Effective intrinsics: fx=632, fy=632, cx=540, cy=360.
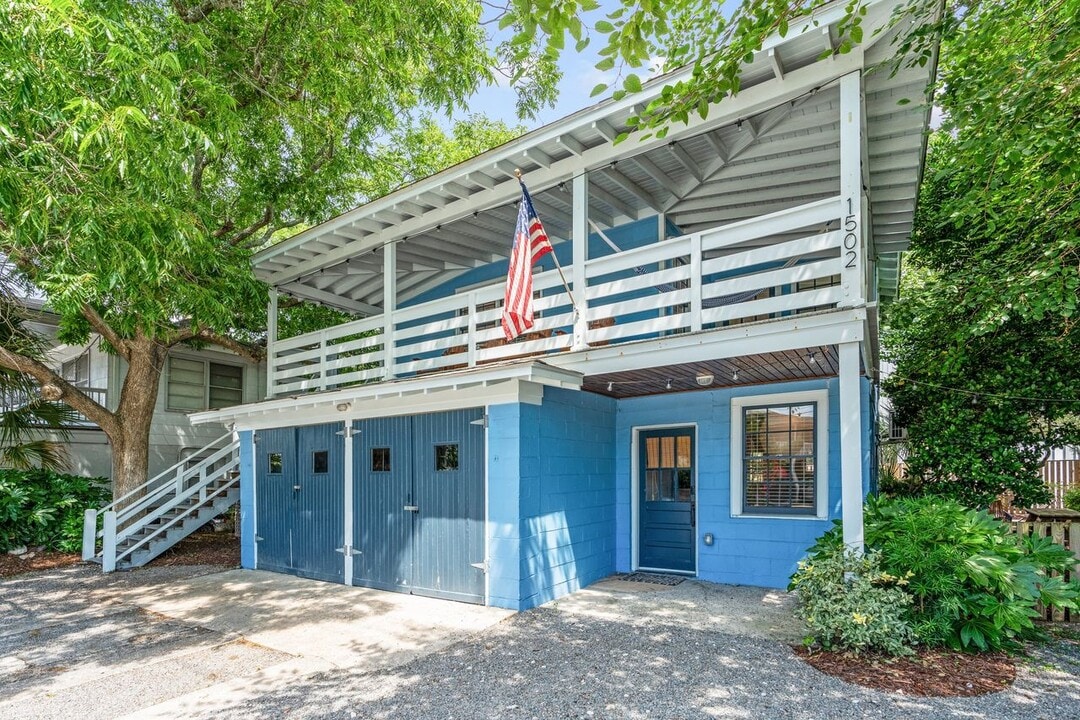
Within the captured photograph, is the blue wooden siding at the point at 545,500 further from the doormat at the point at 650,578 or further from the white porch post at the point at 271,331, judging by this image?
the white porch post at the point at 271,331

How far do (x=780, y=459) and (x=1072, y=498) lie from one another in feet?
24.4

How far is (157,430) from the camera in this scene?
14.0m

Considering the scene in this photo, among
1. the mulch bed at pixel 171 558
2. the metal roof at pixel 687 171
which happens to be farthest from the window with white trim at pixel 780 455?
the mulch bed at pixel 171 558

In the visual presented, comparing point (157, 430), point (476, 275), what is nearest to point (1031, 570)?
point (476, 275)

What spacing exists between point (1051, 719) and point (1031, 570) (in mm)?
1457

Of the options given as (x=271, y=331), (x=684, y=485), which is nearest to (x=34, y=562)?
(x=271, y=331)

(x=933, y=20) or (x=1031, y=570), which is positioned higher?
(x=933, y=20)

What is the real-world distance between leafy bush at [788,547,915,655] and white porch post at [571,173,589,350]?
3141mm

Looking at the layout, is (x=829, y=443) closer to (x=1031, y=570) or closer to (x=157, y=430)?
(x=1031, y=570)

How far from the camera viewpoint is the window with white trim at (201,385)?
1453 cm

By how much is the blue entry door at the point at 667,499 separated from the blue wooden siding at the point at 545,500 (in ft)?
2.16

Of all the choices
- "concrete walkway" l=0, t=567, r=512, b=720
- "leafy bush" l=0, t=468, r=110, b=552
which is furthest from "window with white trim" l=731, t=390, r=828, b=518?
"leafy bush" l=0, t=468, r=110, b=552

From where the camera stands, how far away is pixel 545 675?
192 inches

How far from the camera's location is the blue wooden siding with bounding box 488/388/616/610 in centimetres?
673
